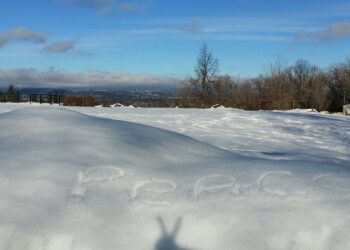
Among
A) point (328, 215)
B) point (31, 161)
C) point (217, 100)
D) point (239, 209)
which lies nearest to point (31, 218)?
point (31, 161)

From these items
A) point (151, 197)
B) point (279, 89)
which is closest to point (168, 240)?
point (151, 197)

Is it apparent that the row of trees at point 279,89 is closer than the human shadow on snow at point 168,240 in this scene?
No

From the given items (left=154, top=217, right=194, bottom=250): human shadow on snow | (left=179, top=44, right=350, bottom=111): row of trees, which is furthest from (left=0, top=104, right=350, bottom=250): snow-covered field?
(left=179, top=44, right=350, bottom=111): row of trees

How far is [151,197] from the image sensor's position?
2.71 m

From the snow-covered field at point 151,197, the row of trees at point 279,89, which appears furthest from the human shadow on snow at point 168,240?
the row of trees at point 279,89

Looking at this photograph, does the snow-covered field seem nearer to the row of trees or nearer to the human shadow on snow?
the human shadow on snow

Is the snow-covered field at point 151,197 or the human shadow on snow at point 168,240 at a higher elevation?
the snow-covered field at point 151,197

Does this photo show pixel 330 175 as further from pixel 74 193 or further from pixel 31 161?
pixel 31 161

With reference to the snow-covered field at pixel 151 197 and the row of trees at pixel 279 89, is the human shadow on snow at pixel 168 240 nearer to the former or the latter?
the snow-covered field at pixel 151 197

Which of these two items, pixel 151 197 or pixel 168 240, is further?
pixel 151 197

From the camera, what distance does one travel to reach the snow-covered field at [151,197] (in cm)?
243

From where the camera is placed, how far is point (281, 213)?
2.55 meters

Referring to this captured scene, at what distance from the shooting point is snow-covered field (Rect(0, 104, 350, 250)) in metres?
2.43

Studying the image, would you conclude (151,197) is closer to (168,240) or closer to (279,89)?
(168,240)
